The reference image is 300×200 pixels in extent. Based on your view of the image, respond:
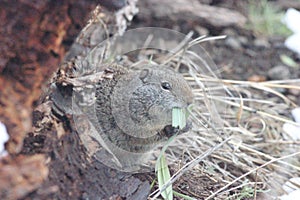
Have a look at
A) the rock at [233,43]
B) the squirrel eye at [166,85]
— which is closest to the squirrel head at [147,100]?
the squirrel eye at [166,85]

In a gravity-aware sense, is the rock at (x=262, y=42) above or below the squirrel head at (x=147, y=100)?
above

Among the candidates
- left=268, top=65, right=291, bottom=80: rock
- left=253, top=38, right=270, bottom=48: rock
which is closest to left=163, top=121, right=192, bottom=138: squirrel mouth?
left=268, top=65, right=291, bottom=80: rock

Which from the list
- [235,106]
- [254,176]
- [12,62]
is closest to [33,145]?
[12,62]

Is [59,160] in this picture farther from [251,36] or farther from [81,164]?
[251,36]

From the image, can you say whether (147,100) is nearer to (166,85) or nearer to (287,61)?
(166,85)

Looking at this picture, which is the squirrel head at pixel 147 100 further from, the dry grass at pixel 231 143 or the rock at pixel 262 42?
the rock at pixel 262 42
